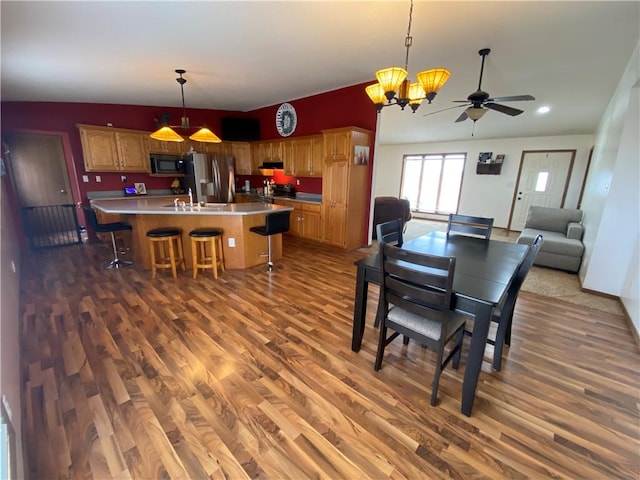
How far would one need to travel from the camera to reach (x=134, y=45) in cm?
304

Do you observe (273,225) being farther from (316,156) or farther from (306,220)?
(316,156)

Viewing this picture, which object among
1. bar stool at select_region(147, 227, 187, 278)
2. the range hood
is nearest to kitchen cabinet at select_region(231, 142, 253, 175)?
the range hood

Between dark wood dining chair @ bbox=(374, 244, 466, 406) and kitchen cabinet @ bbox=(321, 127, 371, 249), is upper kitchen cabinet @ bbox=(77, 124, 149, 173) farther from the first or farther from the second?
dark wood dining chair @ bbox=(374, 244, 466, 406)

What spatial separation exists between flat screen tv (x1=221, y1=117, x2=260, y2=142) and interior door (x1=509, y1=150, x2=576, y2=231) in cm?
714

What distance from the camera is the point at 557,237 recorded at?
450 centimetres

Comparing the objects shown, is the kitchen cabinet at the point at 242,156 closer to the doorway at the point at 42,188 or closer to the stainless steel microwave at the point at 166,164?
the stainless steel microwave at the point at 166,164

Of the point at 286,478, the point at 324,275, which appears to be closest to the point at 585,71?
the point at 324,275

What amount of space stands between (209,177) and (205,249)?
2.76m

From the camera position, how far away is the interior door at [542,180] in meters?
6.79

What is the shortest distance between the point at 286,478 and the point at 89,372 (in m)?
1.62

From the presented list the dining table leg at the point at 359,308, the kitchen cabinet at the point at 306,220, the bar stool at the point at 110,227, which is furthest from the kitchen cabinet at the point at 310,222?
the dining table leg at the point at 359,308

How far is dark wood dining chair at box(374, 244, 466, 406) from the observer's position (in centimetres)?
150

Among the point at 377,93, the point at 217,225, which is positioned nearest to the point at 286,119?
the point at 217,225

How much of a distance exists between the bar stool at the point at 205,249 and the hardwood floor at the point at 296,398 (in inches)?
30.3
